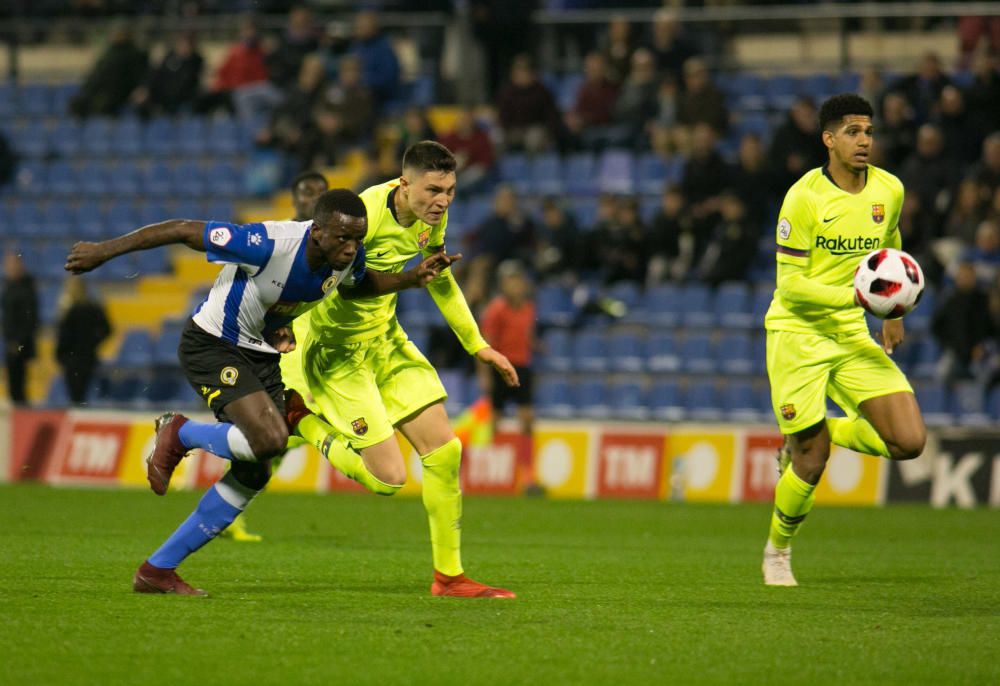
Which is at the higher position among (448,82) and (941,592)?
(448,82)

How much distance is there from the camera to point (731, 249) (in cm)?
1888

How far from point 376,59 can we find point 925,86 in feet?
25.0

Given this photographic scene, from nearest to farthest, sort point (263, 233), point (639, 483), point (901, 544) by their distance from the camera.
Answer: point (263, 233), point (901, 544), point (639, 483)

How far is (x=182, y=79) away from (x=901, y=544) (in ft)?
49.0

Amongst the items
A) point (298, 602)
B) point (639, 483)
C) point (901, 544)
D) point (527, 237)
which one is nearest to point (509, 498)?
point (639, 483)

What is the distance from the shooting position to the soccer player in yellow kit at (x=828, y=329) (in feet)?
29.9

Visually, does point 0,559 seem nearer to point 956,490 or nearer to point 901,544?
point 901,544

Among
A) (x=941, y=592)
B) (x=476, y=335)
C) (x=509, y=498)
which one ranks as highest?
(x=476, y=335)

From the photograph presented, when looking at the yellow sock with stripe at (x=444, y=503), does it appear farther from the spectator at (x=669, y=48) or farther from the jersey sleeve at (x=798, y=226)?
the spectator at (x=669, y=48)

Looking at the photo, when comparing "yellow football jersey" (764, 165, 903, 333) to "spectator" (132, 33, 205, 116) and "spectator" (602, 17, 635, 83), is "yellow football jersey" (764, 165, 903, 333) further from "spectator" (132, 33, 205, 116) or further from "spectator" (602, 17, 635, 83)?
"spectator" (132, 33, 205, 116)

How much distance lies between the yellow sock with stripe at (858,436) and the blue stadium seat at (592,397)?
9.55 meters

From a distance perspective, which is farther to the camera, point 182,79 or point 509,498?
point 182,79

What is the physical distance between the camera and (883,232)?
9.26 meters

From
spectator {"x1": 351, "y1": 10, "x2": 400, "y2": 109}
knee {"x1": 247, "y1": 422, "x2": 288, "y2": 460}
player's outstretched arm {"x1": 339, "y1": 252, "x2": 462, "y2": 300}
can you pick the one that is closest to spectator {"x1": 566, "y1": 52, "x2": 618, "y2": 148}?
spectator {"x1": 351, "y1": 10, "x2": 400, "y2": 109}
